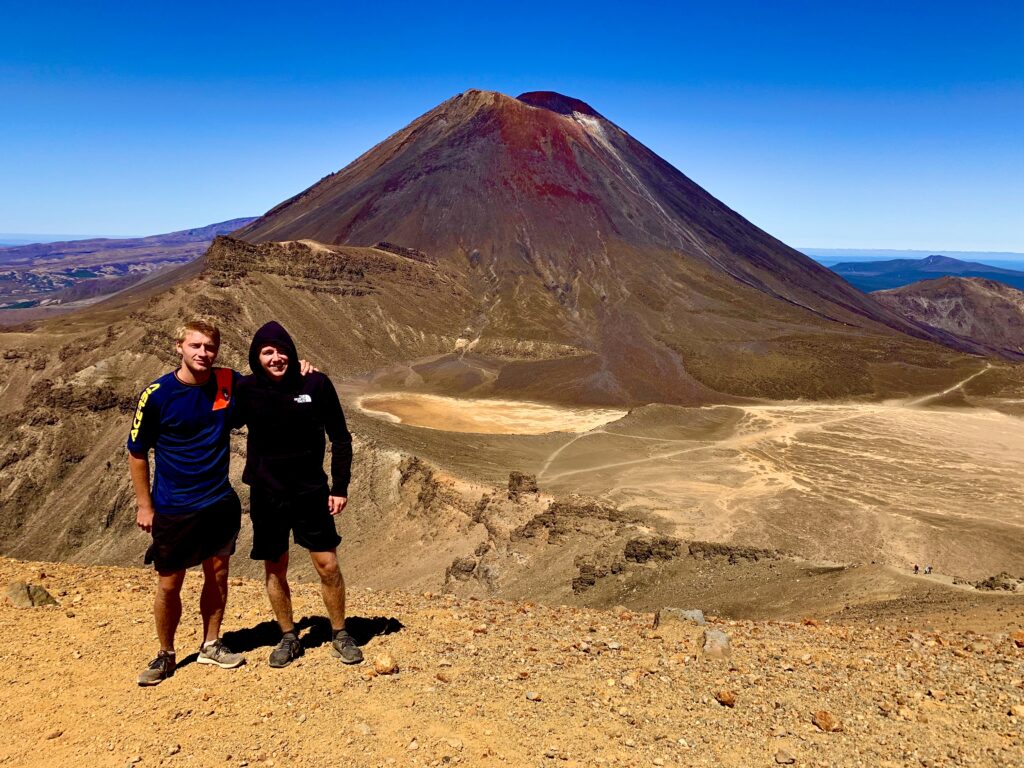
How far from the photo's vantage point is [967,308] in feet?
364

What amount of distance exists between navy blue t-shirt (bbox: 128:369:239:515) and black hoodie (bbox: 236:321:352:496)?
0.16 m

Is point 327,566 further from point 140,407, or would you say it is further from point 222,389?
point 140,407

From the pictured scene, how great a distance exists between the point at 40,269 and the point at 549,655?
247 m

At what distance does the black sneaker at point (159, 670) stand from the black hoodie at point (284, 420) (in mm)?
1348

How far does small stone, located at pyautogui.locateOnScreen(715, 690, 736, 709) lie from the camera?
4.38m

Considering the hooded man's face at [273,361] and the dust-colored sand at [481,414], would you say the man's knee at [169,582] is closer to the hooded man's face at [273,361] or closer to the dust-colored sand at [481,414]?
the hooded man's face at [273,361]

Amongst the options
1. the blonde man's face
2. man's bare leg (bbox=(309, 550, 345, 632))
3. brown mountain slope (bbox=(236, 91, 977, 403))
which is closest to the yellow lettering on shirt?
the blonde man's face

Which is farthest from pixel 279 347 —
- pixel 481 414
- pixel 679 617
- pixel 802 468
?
pixel 481 414

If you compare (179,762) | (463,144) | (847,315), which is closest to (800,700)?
(179,762)

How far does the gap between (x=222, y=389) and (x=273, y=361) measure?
1.48 ft

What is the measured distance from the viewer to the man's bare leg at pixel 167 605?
4.27 m

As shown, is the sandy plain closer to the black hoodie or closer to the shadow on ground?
the shadow on ground

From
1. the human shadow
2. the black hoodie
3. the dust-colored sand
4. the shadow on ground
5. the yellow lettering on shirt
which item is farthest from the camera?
the dust-colored sand

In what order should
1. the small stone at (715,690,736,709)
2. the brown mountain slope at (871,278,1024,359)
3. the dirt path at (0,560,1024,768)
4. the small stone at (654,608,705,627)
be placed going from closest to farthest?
1. the dirt path at (0,560,1024,768)
2. the small stone at (715,690,736,709)
3. the small stone at (654,608,705,627)
4. the brown mountain slope at (871,278,1024,359)
